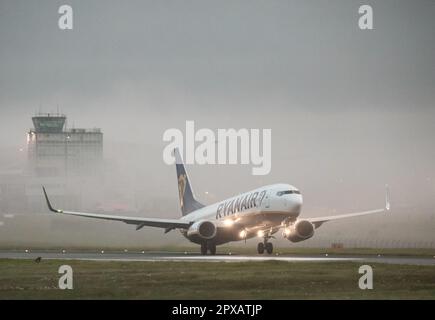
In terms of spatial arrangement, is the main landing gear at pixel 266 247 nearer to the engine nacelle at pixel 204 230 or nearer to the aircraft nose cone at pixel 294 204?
the engine nacelle at pixel 204 230

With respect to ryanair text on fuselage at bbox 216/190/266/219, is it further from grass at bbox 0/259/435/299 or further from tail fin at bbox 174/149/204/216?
grass at bbox 0/259/435/299

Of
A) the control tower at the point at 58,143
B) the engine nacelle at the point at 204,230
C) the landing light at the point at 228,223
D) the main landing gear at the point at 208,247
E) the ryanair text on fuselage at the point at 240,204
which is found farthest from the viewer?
the control tower at the point at 58,143

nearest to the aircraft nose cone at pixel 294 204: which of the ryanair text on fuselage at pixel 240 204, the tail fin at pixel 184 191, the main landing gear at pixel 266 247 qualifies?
the ryanair text on fuselage at pixel 240 204

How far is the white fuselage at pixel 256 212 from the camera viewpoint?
2820 inches

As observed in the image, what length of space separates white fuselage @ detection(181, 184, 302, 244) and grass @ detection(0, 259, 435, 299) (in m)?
14.6

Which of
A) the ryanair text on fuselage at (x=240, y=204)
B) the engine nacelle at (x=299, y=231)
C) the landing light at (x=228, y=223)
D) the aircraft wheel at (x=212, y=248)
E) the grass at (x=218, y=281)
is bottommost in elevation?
the aircraft wheel at (x=212, y=248)

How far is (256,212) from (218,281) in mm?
29471

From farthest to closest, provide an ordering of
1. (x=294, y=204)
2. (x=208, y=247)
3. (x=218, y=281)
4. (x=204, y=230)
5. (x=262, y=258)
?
(x=208, y=247), (x=204, y=230), (x=294, y=204), (x=262, y=258), (x=218, y=281)

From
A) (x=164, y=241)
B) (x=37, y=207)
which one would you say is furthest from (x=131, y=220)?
(x=37, y=207)

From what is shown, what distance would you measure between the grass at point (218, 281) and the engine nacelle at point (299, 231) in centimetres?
1854

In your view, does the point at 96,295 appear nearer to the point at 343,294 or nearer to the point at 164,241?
the point at 343,294

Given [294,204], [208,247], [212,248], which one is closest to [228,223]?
[212,248]

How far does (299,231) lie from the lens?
75.6m

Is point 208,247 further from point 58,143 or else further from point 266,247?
point 58,143
